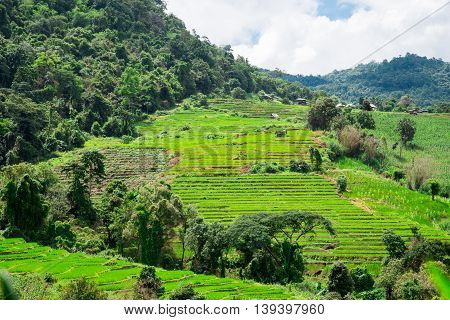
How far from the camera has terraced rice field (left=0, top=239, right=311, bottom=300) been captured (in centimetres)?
3027

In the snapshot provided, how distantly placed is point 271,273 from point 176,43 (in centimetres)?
10736

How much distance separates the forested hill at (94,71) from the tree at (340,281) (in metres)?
45.9

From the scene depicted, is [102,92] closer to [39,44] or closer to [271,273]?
[39,44]

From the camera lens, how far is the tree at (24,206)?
40.1 meters

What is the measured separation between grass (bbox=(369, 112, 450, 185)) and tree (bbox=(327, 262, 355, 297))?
3684cm

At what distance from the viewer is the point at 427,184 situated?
61344 millimetres

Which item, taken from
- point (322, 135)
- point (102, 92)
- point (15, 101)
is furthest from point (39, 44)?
point (322, 135)

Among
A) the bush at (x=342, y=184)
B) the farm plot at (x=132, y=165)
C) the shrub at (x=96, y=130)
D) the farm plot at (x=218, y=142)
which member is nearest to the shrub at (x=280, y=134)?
the farm plot at (x=218, y=142)

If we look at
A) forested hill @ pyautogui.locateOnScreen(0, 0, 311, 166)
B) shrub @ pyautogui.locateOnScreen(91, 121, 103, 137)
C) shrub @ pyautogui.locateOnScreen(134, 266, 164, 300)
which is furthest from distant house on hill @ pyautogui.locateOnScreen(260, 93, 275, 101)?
shrub @ pyautogui.locateOnScreen(134, 266, 164, 300)

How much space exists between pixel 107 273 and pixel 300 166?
120ft

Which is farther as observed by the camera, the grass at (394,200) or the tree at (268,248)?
the grass at (394,200)

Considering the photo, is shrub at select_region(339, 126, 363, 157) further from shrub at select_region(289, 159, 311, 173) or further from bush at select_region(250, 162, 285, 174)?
bush at select_region(250, 162, 285, 174)

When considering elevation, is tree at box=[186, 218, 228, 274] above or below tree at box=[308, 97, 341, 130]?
below

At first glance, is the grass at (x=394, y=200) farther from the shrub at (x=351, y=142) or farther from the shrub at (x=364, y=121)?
the shrub at (x=364, y=121)
